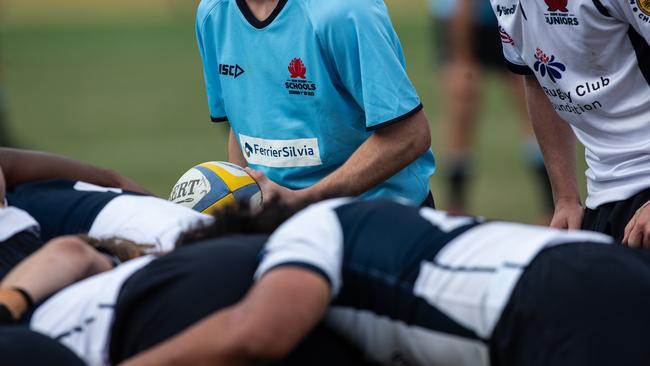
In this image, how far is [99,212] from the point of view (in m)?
3.89

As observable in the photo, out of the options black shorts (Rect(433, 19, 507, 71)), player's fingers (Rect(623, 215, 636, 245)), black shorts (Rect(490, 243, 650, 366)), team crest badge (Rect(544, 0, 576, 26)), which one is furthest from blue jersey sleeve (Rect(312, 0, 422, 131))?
black shorts (Rect(433, 19, 507, 71))

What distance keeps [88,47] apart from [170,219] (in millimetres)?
15927

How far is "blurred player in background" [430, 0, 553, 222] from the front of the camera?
29.0 feet

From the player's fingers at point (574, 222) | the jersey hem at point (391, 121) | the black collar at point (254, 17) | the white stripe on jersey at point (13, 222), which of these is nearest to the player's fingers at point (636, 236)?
the player's fingers at point (574, 222)

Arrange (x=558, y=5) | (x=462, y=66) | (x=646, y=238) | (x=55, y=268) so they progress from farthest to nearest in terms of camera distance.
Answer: (x=462, y=66)
(x=558, y=5)
(x=646, y=238)
(x=55, y=268)

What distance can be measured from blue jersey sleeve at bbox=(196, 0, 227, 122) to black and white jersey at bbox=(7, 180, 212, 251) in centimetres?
75

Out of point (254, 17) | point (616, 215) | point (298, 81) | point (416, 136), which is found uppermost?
point (254, 17)

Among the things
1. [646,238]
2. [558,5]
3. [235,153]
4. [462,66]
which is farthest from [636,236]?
[462,66]

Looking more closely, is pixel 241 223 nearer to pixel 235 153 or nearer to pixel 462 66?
pixel 235 153

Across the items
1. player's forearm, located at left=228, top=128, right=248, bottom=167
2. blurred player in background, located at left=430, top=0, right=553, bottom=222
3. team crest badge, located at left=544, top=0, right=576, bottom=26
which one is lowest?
blurred player in background, located at left=430, top=0, right=553, bottom=222

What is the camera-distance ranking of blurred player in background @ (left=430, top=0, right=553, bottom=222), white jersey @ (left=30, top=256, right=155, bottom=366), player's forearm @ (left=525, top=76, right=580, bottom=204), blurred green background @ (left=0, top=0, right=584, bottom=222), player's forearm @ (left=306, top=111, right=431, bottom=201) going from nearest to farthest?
white jersey @ (left=30, top=256, right=155, bottom=366) → player's forearm @ (left=306, top=111, right=431, bottom=201) → player's forearm @ (left=525, top=76, right=580, bottom=204) → blurred player in background @ (left=430, top=0, right=553, bottom=222) → blurred green background @ (left=0, top=0, right=584, bottom=222)

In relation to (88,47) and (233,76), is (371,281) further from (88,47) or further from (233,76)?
(88,47)

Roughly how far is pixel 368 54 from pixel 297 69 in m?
0.32

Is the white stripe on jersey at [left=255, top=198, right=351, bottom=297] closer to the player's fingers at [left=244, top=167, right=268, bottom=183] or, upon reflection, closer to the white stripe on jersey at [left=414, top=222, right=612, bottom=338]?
the white stripe on jersey at [left=414, top=222, right=612, bottom=338]
